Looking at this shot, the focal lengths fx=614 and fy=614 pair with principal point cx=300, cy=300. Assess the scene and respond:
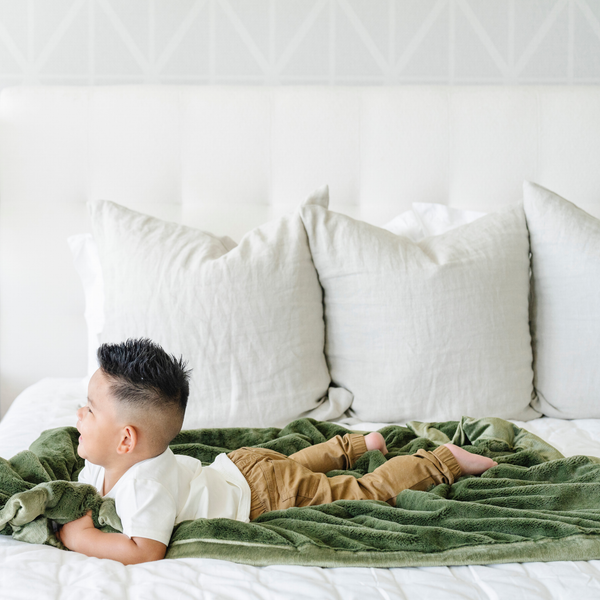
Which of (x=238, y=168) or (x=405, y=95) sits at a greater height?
(x=405, y=95)

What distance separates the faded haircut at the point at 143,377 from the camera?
891 mm

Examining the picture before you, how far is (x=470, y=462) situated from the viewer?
107 centimetres

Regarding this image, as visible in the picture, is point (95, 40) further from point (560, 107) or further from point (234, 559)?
point (234, 559)

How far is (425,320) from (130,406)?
28.6 inches

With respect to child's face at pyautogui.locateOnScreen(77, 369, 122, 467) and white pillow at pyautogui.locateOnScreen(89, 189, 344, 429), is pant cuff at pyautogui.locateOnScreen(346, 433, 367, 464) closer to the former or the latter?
white pillow at pyautogui.locateOnScreen(89, 189, 344, 429)

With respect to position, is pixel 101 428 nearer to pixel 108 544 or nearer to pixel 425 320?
pixel 108 544

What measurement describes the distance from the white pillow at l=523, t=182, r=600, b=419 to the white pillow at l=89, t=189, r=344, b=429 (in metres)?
0.50

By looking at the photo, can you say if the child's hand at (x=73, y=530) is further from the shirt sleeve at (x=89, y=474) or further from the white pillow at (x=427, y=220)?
the white pillow at (x=427, y=220)

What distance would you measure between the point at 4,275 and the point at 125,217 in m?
0.50

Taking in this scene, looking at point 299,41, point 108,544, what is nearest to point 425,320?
point 108,544

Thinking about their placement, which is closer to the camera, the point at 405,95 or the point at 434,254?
the point at 434,254

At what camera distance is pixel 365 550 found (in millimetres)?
797

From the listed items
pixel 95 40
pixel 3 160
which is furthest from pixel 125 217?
pixel 95 40

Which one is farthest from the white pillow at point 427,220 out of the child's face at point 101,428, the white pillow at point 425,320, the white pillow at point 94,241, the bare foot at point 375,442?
the child's face at point 101,428
